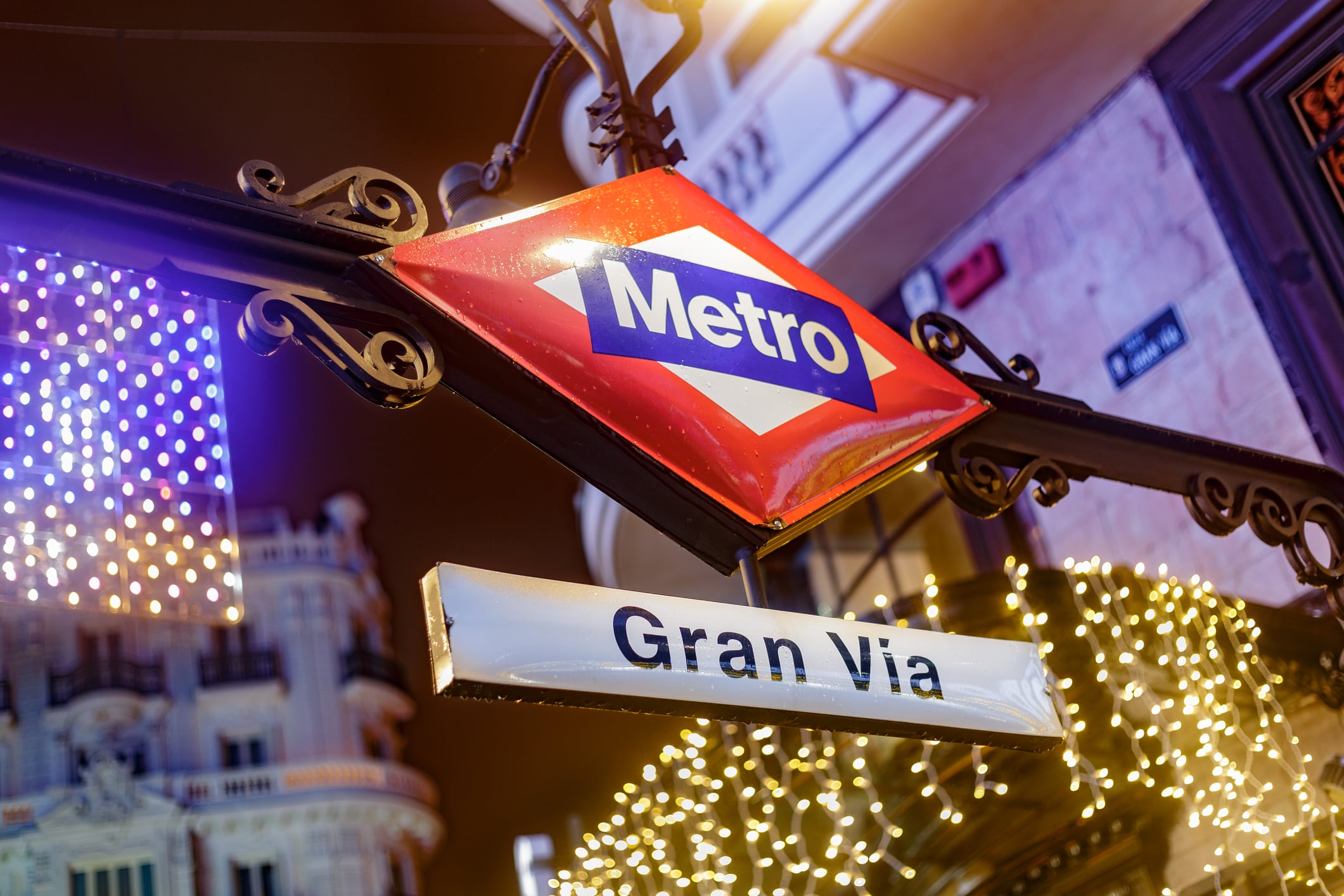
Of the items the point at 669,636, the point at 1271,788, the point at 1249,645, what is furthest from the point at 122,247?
the point at 1271,788

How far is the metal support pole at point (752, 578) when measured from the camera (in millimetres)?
2172

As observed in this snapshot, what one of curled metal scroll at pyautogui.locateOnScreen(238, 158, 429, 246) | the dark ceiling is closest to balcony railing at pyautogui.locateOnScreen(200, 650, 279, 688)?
the dark ceiling

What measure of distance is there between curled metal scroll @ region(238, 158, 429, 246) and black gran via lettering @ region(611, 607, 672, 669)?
0.74m

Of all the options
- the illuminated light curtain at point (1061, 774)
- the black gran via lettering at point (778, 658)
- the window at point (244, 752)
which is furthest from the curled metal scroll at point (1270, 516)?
the window at point (244, 752)

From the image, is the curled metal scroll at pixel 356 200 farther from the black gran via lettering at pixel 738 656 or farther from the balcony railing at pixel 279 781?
the balcony railing at pixel 279 781

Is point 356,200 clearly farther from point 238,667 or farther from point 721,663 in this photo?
point 238,667

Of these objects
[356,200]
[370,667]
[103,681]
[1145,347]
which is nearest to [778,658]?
[356,200]

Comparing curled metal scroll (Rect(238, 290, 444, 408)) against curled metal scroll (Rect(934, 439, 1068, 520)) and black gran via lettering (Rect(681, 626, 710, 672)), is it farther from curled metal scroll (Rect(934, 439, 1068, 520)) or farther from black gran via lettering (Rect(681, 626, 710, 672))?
curled metal scroll (Rect(934, 439, 1068, 520))

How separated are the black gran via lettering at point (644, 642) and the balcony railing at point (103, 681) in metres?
25.7

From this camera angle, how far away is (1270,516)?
119 inches

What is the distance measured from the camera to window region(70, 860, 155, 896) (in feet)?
76.4

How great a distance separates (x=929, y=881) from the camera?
8.65 meters

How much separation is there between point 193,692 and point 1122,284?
23687mm

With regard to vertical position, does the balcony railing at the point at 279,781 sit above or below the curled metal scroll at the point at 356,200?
above
